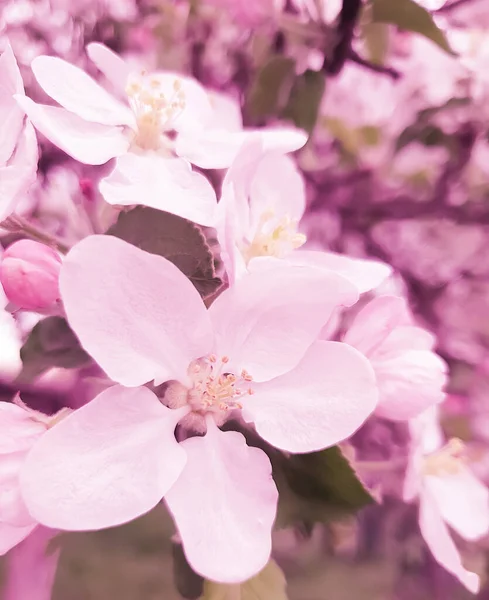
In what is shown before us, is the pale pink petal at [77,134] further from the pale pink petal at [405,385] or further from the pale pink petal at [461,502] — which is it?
the pale pink petal at [461,502]

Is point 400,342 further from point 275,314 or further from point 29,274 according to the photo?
point 29,274

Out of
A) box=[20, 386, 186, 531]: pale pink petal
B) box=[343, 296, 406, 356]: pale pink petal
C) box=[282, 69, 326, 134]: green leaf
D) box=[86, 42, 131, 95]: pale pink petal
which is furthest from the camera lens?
box=[282, 69, 326, 134]: green leaf

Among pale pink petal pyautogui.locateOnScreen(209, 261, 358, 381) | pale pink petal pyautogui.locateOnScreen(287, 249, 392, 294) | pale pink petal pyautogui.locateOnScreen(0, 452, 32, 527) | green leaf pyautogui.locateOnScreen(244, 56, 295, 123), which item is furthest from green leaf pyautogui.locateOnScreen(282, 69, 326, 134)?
pale pink petal pyautogui.locateOnScreen(0, 452, 32, 527)

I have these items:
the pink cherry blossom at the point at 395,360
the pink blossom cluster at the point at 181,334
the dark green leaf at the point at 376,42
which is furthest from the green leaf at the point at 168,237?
the dark green leaf at the point at 376,42

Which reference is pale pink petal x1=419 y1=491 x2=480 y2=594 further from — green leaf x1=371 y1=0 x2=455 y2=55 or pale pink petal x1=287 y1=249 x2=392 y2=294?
green leaf x1=371 y1=0 x2=455 y2=55

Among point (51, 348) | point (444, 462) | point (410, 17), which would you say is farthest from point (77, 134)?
point (444, 462)

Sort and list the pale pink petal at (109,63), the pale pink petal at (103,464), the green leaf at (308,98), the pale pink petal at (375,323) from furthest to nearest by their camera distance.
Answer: the green leaf at (308,98), the pale pink petal at (109,63), the pale pink petal at (375,323), the pale pink petal at (103,464)
